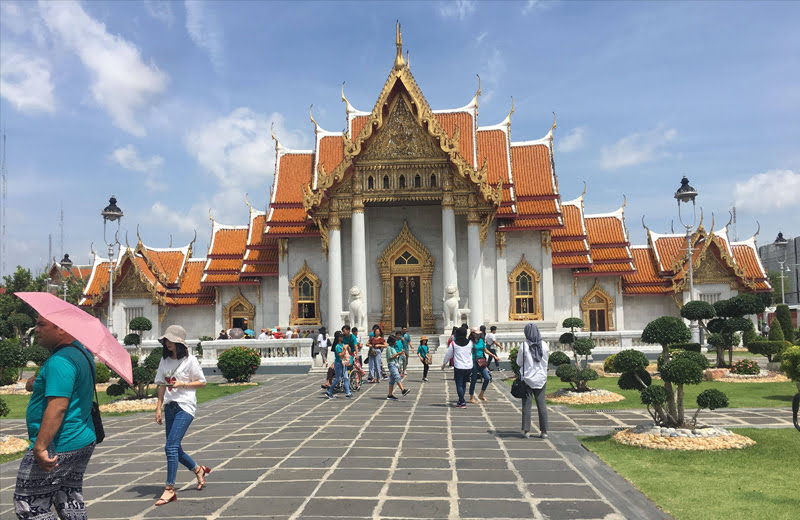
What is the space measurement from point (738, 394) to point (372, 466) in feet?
32.9

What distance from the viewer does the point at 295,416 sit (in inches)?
489

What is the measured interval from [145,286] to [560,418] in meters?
25.8

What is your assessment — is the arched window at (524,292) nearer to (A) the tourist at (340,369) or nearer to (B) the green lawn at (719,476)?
(A) the tourist at (340,369)

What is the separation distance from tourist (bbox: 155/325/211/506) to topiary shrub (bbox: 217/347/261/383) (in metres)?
12.6

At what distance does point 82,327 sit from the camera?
4340mm

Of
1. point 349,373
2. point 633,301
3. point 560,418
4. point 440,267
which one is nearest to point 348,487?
point 560,418

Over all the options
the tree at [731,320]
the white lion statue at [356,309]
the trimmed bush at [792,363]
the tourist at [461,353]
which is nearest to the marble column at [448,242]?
the white lion statue at [356,309]

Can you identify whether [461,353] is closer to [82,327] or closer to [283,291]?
[82,327]

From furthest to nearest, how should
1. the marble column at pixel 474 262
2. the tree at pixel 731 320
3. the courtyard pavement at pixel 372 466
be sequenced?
the marble column at pixel 474 262, the tree at pixel 731 320, the courtyard pavement at pixel 372 466

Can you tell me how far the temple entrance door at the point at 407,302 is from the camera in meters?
28.3

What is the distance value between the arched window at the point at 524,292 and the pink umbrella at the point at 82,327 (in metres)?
25.0

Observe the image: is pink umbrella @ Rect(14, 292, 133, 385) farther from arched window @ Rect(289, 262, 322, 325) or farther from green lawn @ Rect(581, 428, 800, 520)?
arched window @ Rect(289, 262, 322, 325)

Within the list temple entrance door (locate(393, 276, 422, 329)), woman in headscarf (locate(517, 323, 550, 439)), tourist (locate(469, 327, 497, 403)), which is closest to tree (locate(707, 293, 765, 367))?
tourist (locate(469, 327, 497, 403))

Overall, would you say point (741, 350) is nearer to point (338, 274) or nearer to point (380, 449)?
point (338, 274)
